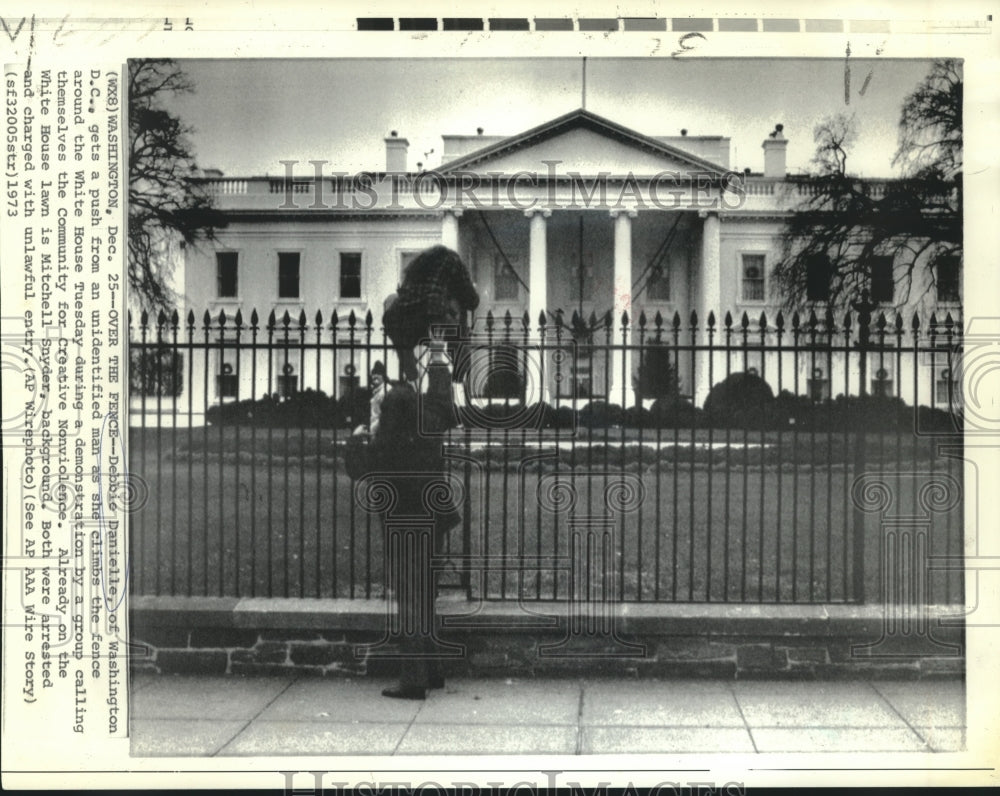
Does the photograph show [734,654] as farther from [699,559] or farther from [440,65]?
[440,65]

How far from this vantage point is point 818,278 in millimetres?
5027

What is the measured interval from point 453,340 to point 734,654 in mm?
2264

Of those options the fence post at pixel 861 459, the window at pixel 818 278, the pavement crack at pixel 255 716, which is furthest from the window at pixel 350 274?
the fence post at pixel 861 459

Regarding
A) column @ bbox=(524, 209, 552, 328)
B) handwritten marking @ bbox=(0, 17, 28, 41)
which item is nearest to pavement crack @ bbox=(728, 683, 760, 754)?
column @ bbox=(524, 209, 552, 328)

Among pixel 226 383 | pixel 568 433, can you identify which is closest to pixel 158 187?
pixel 226 383

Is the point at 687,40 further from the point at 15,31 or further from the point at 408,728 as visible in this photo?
the point at 408,728

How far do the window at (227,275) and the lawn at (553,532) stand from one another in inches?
32.8

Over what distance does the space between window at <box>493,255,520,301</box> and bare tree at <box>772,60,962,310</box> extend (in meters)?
1.86

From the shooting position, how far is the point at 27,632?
3.72 m

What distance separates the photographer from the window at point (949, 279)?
168 inches

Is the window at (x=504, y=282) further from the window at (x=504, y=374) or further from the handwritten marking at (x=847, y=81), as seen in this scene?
the handwritten marking at (x=847, y=81)

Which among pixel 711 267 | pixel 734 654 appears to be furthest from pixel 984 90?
pixel 734 654

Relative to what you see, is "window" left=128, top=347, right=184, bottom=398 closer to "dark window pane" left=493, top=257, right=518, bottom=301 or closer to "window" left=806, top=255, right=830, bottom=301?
"dark window pane" left=493, top=257, right=518, bottom=301

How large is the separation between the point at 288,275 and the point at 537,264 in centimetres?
235
